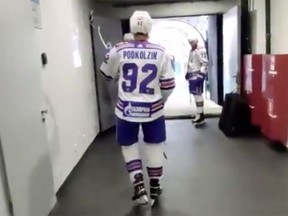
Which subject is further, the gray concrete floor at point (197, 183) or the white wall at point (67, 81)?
the white wall at point (67, 81)

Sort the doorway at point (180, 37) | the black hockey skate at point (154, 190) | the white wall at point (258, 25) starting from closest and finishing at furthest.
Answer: the black hockey skate at point (154, 190)
the white wall at point (258, 25)
the doorway at point (180, 37)

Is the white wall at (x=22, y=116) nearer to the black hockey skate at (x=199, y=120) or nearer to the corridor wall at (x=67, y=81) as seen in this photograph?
the corridor wall at (x=67, y=81)

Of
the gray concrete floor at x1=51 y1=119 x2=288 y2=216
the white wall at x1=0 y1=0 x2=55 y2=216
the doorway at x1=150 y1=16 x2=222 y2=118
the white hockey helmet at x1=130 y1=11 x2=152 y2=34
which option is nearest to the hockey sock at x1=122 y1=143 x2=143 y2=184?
the gray concrete floor at x1=51 y1=119 x2=288 y2=216

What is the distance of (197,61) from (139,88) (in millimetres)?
3347

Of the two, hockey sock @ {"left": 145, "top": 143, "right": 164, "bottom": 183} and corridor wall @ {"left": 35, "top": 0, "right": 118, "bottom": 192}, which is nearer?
hockey sock @ {"left": 145, "top": 143, "right": 164, "bottom": 183}

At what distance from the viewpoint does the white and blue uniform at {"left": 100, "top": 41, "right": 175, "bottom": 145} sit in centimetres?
281

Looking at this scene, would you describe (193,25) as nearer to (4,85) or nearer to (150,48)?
(150,48)

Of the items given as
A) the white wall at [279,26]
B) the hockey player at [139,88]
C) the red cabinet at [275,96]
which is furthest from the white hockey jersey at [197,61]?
the hockey player at [139,88]

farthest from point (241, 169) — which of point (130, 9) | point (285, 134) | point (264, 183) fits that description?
point (130, 9)

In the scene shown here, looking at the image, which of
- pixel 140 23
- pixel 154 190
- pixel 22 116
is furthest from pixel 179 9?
pixel 22 116

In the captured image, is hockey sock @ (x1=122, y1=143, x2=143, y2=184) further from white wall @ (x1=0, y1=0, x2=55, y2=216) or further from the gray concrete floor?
white wall @ (x1=0, y1=0, x2=55, y2=216)

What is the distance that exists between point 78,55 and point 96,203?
7.10ft

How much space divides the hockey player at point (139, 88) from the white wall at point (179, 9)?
382 centimetres

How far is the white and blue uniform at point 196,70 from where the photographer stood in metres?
5.97
